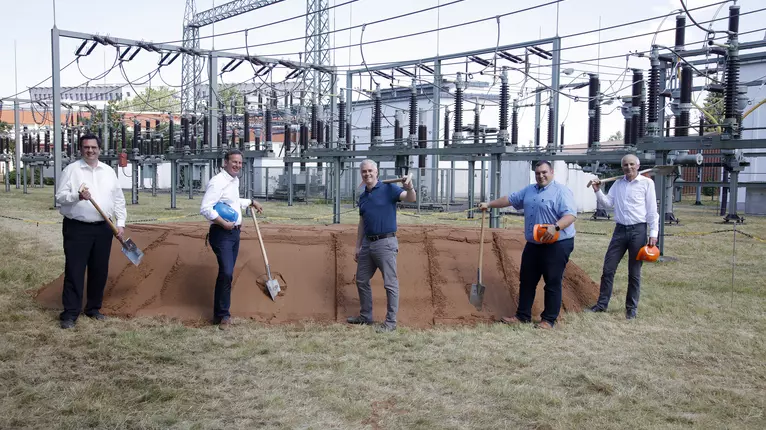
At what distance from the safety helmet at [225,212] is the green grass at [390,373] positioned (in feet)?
4.03

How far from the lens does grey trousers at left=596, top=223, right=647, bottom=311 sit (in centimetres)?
863

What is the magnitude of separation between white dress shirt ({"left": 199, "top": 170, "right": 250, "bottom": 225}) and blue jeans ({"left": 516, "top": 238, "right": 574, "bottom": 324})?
10.9 ft

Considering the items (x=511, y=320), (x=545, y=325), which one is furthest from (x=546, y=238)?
(x=511, y=320)

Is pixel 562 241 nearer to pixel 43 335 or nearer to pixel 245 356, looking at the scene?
pixel 245 356

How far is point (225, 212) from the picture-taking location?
7551 mm

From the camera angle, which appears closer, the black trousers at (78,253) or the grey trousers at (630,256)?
the black trousers at (78,253)

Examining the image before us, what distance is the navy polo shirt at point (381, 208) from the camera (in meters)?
7.56

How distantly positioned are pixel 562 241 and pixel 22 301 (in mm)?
6775

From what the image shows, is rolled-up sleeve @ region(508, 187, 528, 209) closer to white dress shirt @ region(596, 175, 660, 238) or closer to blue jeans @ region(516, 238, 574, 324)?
blue jeans @ region(516, 238, 574, 324)

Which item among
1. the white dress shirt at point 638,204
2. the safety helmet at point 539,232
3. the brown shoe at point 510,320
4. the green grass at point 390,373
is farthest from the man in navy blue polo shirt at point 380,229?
the white dress shirt at point 638,204

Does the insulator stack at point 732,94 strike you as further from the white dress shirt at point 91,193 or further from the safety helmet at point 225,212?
the white dress shirt at point 91,193

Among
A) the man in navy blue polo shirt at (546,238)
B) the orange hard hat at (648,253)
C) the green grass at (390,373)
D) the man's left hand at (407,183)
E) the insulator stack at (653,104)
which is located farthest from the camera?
the insulator stack at (653,104)

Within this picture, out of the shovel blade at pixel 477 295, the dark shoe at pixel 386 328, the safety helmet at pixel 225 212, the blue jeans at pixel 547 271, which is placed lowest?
the dark shoe at pixel 386 328

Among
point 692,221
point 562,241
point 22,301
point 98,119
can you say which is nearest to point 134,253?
point 22,301
